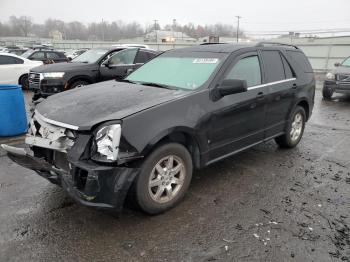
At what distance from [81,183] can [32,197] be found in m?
1.23

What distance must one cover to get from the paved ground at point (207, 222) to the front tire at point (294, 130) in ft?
2.62

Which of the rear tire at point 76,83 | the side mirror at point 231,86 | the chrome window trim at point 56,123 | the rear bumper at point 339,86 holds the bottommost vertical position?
the rear bumper at point 339,86

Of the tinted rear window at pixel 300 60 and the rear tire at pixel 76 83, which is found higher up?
the tinted rear window at pixel 300 60

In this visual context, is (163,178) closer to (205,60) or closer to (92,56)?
(205,60)

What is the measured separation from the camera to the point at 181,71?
4.35m

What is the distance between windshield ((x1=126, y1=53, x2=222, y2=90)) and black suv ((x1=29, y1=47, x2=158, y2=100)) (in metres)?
3.86

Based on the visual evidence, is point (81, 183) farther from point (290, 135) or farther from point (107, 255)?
point (290, 135)

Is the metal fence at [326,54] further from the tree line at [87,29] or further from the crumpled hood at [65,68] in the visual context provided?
the tree line at [87,29]

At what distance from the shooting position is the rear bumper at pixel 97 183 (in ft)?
9.43

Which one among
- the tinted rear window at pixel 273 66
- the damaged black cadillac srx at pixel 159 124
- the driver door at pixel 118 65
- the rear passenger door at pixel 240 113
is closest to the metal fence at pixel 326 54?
the driver door at pixel 118 65

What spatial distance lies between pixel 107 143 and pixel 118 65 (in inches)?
289

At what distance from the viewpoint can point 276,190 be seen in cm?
411

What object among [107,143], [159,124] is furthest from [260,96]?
[107,143]

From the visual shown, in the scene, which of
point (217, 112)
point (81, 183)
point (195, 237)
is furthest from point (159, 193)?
point (217, 112)
